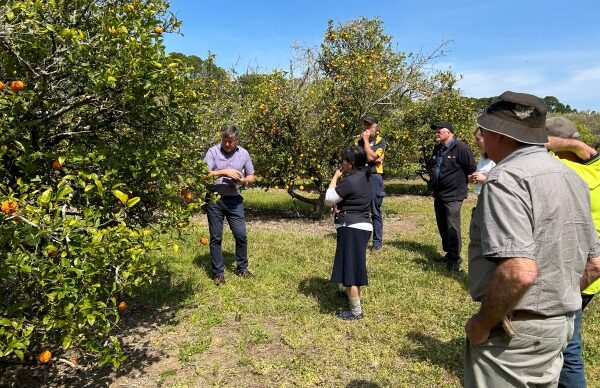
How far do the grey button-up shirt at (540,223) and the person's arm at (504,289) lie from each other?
0.04 metres

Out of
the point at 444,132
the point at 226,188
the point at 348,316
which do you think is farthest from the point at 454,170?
the point at 226,188

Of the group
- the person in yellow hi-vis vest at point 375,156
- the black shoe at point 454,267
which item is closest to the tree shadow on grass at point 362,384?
the black shoe at point 454,267

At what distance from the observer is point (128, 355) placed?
13.5ft

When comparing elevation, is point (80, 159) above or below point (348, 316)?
above

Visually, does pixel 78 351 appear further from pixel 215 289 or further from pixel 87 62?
pixel 87 62

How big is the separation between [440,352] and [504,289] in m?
2.53

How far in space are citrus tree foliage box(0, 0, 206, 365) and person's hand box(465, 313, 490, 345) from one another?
2.08 m

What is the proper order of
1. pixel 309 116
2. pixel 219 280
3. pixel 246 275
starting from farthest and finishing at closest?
1. pixel 309 116
2. pixel 246 275
3. pixel 219 280

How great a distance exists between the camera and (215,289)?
5.53 m

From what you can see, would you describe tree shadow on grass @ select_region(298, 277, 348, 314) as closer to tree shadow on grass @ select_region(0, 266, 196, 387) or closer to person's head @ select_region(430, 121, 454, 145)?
tree shadow on grass @ select_region(0, 266, 196, 387)

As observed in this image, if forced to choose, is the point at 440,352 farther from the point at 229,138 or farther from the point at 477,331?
the point at 229,138

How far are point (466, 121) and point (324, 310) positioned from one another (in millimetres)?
11600

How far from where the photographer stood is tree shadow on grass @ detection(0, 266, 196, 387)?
12.0 feet

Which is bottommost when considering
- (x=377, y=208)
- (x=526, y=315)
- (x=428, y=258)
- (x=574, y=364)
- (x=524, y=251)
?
(x=428, y=258)
